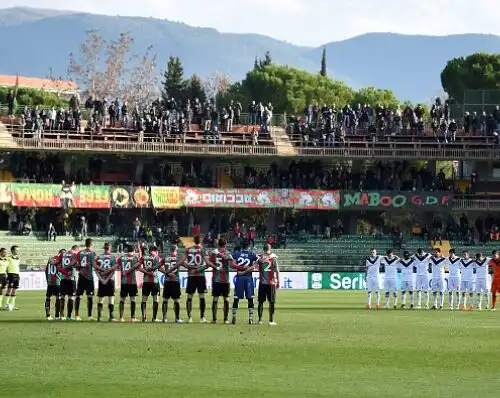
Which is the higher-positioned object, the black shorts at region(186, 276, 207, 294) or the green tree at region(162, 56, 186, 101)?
the green tree at region(162, 56, 186, 101)

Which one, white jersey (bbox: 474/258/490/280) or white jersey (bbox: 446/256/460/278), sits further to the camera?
white jersey (bbox: 474/258/490/280)

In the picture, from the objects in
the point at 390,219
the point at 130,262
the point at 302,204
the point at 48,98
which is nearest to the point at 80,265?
the point at 130,262

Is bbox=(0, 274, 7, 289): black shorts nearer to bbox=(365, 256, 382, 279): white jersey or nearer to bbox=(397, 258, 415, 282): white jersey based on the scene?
bbox=(365, 256, 382, 279): white jersey

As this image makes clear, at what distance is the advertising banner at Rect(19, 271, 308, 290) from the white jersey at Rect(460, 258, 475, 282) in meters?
13.0

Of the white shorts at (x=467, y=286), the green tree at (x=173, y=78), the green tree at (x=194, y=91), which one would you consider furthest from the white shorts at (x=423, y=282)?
the green tree at (x=173, y=78)

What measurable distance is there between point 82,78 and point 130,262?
111998 millimetres

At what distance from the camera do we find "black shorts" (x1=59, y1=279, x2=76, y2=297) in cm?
3597

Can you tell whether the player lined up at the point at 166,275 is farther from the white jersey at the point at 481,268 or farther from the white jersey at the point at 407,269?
the white jersey at the point at 481,268

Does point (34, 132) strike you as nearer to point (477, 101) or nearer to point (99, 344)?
point (477, 101)

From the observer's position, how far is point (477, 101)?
8588cm

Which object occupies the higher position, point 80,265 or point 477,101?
point 477,101

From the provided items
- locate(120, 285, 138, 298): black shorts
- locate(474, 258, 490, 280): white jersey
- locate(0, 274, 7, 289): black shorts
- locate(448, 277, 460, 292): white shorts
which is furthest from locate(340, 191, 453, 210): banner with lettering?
locate(120, 285, 138, 298): black shorts

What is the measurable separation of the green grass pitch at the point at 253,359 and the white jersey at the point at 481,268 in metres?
9.37

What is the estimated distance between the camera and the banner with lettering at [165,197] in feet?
249
